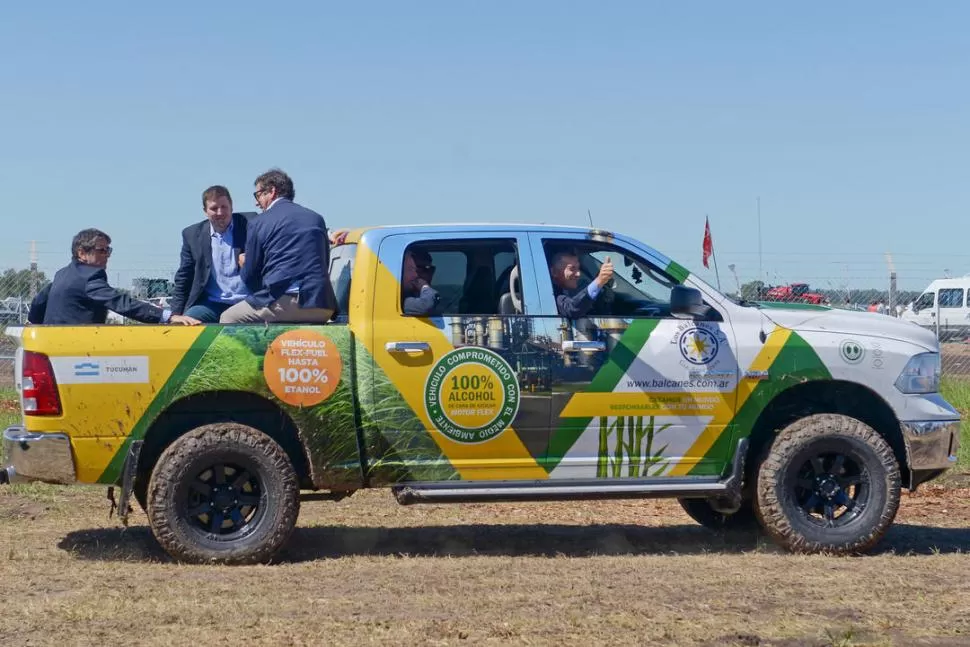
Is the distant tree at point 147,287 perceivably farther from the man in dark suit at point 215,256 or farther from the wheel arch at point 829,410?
the wheel arch at point 829,410

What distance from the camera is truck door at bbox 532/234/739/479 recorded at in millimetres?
7285

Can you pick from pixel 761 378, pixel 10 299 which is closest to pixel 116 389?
pixel 761 378

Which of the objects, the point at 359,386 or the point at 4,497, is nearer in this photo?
the point at 359,386

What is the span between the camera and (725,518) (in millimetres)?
8641

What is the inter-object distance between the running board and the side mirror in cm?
84

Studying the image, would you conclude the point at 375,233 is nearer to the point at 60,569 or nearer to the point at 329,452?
the point at 329,452

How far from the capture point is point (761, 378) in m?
7.45

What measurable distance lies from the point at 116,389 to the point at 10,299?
1136 centimetres

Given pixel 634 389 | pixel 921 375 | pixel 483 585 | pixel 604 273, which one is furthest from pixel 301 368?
pixel 921 375

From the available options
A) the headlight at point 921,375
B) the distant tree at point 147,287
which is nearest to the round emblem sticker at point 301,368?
the headlight at point 921,375

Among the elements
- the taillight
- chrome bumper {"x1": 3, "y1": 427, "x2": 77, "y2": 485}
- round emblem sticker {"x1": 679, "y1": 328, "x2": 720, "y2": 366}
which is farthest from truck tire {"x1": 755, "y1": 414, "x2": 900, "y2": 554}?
the taillight

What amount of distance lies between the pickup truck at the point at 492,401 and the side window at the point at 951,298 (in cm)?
2436

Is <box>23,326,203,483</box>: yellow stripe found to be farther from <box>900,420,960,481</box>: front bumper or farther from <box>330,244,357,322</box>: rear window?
<box>900,420,960,481</box>: front bumper

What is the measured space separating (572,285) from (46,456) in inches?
126
